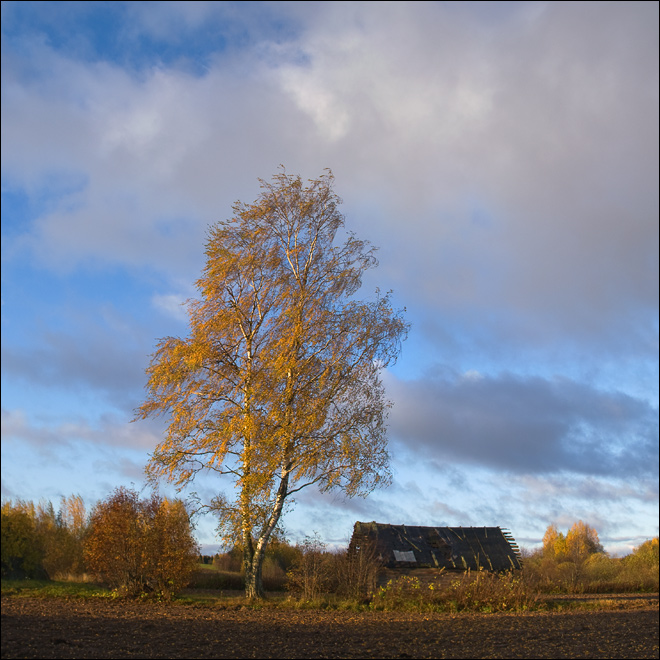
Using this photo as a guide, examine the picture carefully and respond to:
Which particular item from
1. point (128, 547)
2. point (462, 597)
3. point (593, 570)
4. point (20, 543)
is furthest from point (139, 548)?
point (593, 570)

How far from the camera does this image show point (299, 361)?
16.5 metres

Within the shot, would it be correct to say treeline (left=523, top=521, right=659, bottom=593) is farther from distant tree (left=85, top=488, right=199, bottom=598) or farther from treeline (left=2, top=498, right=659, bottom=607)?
distant tree (left=85, top=488, right=199, bottom=598)

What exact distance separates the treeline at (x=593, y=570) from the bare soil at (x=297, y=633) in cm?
831

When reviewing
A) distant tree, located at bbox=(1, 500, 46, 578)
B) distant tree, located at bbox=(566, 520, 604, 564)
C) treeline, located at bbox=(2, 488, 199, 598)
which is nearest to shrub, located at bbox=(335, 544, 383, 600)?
treeline, located at bbox=(2, 488, 199, 598)

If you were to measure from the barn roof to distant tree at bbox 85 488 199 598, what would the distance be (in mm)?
8150

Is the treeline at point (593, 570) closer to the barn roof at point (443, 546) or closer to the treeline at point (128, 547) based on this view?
the barn roof at point (443, 546)

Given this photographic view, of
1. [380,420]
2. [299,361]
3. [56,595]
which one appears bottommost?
[56,595]

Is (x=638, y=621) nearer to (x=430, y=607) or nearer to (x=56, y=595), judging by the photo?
(x=430, y=607)

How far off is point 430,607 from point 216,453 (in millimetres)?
7017

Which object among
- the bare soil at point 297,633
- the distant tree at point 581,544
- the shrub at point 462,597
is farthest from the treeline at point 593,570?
the bare soil at point 297,633

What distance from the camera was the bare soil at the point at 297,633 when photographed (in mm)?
7508

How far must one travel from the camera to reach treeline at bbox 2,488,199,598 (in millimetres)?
14891

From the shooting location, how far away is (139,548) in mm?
15133

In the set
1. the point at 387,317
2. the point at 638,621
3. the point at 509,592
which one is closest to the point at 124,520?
the point at 387,317
